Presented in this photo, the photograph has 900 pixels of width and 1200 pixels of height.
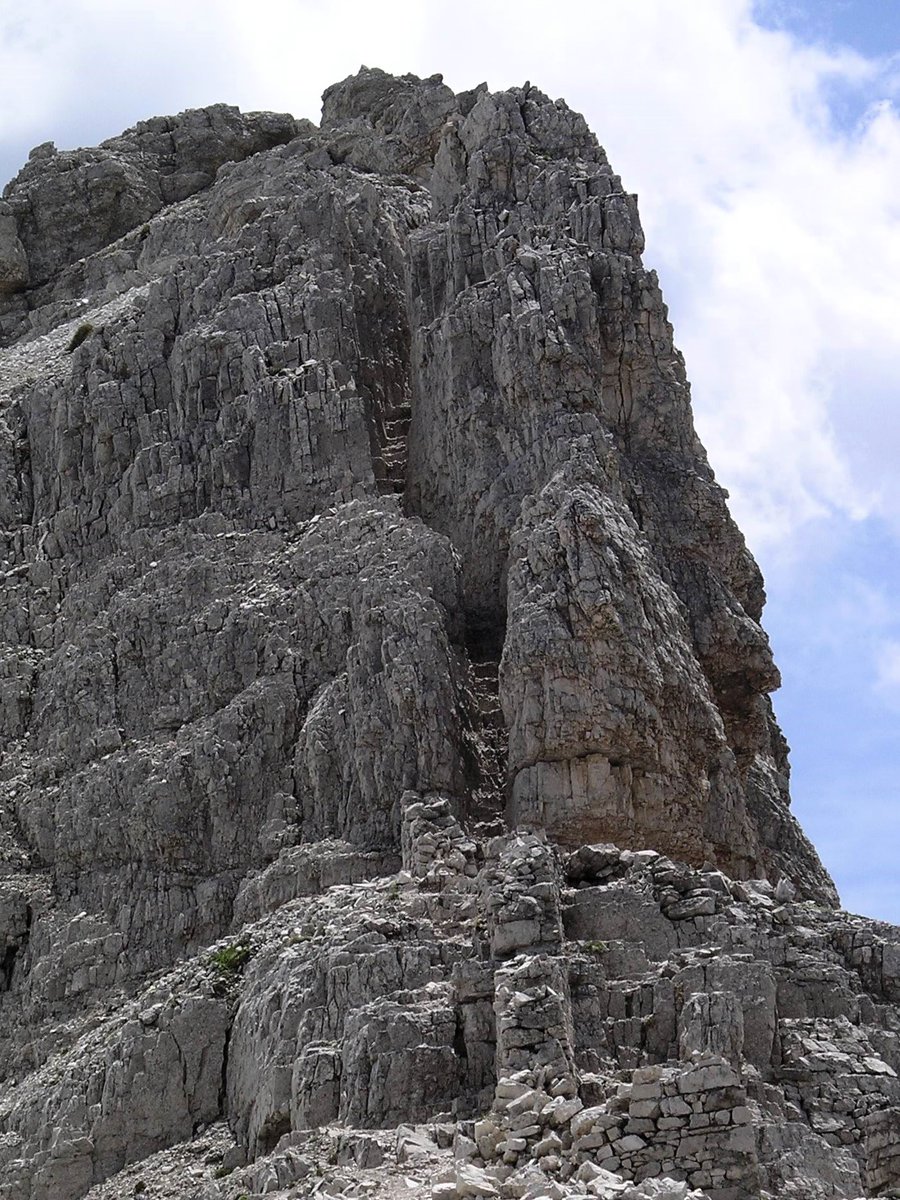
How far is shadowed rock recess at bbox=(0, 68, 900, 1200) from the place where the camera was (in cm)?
5506

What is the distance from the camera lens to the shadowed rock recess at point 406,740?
55062 millimetres

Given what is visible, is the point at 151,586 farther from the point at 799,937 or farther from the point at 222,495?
the point at 799,937

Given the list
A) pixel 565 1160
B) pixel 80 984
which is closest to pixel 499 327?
pixel 80 984

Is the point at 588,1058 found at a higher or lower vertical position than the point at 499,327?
lower

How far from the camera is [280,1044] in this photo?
195ft

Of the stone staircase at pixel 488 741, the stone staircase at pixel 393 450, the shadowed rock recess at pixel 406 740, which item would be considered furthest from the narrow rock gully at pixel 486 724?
the stone staircase at pixel 393 450

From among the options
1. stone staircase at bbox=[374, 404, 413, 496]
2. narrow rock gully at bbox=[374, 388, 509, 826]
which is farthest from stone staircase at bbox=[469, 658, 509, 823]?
stone staircase at bbox=[374, 404, 413, 496]

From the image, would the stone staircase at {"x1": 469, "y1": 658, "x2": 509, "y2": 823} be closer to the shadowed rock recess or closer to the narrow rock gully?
the narrow rock gully

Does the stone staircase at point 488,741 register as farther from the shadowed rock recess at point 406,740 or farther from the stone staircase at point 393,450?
the stone staircase at point 393,450

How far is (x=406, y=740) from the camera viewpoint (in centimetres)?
7100

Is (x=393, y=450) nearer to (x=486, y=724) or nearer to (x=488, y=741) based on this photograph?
(x=486, y=724)

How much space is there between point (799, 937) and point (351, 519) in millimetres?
24866

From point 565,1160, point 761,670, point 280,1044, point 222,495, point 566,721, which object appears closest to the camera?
point 565,1160

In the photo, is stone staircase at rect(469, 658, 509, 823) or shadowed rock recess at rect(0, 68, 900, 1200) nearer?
shadowed rock recess at rect(0, 68, 900, 1200)
